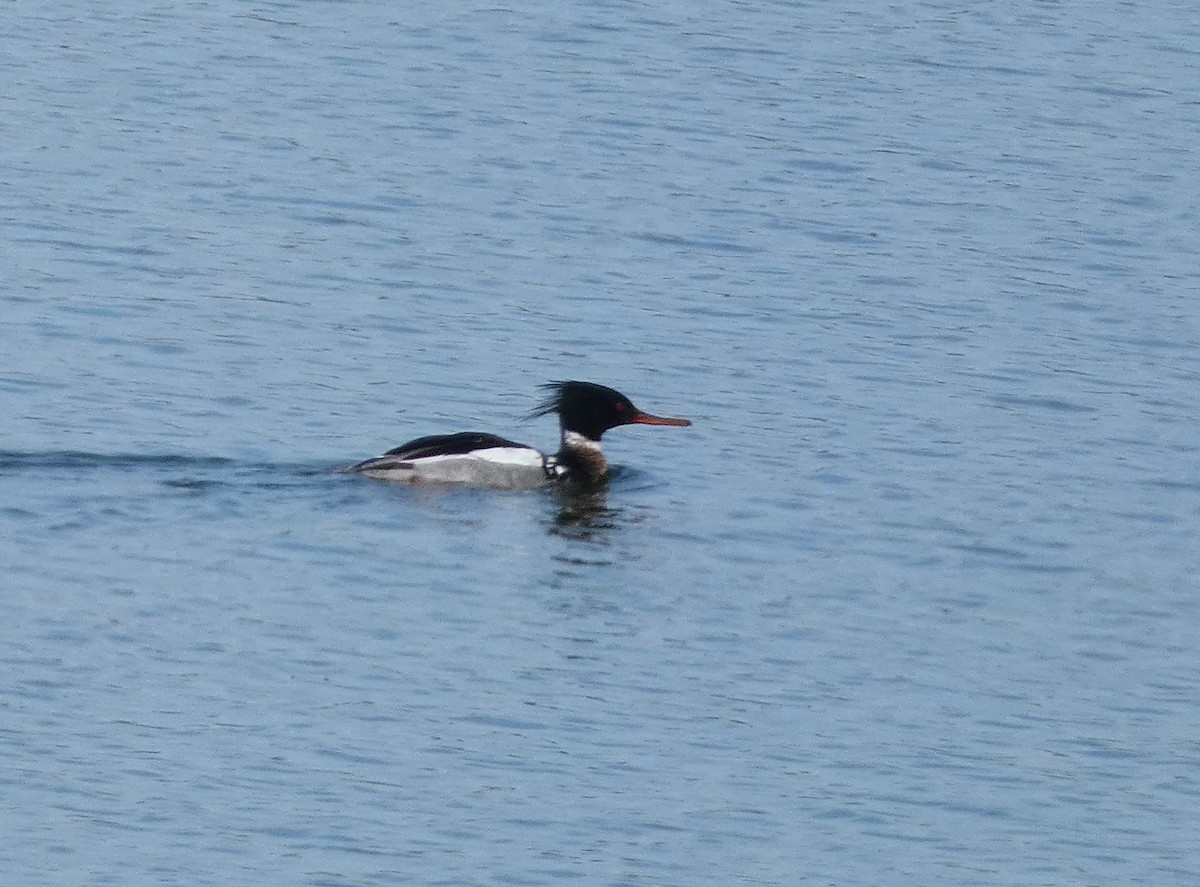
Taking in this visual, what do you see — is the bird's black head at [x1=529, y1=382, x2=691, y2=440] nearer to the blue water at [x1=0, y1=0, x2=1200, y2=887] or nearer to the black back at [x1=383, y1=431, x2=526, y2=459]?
the blue water at [x1=0, y1=0, x2=1200, y2=887]

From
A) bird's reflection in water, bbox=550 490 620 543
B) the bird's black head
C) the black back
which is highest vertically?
the bird's black head

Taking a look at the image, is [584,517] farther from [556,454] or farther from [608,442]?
[608,442]

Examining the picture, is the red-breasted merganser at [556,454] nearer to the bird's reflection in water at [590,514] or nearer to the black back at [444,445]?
the black back at [444,445]

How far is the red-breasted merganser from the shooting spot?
53.1ft

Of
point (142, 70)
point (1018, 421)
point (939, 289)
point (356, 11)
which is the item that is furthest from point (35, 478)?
point (356, 11)

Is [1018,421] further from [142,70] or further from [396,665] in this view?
[142,70]

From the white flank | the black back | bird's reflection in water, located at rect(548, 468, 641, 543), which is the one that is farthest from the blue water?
the black back

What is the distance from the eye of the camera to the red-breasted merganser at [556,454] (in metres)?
16.2

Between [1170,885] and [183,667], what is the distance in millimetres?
4704

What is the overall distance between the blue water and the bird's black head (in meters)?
0.37

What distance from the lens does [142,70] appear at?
25766mm

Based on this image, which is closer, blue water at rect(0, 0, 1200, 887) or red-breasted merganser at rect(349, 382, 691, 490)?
blue water at rect(0, 0, 1200, 887)

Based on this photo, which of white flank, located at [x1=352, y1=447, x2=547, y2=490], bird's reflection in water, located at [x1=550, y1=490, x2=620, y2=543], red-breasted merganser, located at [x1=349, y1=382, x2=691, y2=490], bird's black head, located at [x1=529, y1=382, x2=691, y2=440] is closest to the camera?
bird's reflection in water, located at [x1=550, y1=490, x2=620, y2=543]

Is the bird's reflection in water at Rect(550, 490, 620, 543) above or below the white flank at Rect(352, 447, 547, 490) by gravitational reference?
below
